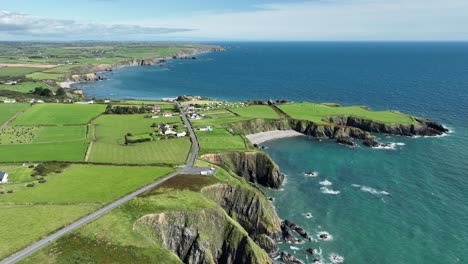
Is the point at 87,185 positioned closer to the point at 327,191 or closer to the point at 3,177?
the point at 3,177

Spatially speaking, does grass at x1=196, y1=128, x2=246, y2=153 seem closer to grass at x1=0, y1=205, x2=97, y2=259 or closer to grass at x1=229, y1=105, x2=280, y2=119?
grass at x1=229, y1=105, x2=280, y2=119

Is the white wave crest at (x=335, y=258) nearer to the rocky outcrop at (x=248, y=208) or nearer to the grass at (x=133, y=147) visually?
the rocky outcrop at (x=248, y=208)

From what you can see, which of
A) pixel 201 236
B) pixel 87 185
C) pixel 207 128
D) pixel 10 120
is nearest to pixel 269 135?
pixel 207 128

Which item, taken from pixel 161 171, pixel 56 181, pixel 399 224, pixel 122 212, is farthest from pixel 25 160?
pixel 399 224

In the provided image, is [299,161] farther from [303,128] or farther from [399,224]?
[399,224]

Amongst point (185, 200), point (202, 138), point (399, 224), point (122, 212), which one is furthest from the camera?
point (202, 138)

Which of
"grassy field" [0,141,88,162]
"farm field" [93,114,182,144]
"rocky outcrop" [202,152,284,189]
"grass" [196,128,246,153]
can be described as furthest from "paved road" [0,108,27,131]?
"rocky outcrop" [202,152,284,189]
